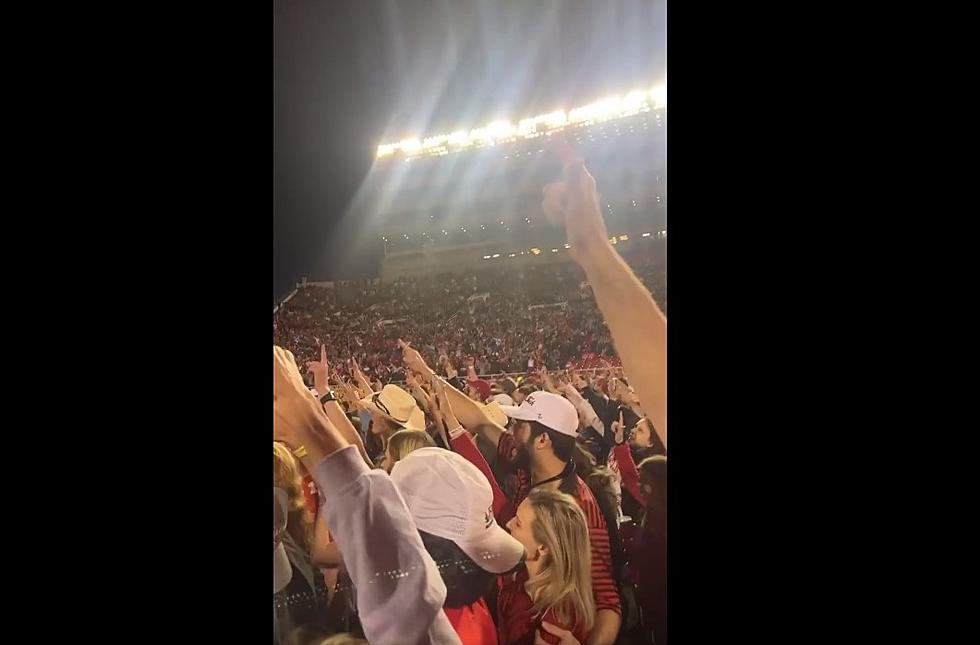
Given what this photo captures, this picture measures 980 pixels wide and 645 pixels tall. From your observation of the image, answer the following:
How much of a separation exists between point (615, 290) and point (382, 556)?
1.17 m

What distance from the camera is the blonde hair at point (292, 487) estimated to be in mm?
2549

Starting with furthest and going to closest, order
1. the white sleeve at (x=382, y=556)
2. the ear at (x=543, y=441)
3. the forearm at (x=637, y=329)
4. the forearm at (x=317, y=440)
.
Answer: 1. the forearm at (x=317, y=440)
2. the white sleeve at (x=382, y=556)
3. the ear at (x=543, y=441)
4. the forearm at (x=637, y=329)

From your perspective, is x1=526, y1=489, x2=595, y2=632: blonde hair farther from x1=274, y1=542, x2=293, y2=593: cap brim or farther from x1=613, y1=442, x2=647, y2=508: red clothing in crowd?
x1=274, y1=542, x2=293, y2=593: cap brim

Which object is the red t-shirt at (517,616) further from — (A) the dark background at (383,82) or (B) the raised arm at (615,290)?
(A) the dark background at (383,82)

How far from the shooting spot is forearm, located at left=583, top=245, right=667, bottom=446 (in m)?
2.19

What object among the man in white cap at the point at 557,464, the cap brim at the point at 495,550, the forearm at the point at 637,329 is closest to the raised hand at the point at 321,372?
the man in white cap at the point at 557,464

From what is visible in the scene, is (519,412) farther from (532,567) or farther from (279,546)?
(279,546)

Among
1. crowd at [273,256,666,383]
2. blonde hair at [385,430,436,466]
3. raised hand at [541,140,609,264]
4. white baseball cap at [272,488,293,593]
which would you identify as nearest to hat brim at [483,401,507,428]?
crowd at [273,256,666,383]

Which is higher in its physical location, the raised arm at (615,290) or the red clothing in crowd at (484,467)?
the raised arm at (615,290)

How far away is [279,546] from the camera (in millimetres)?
2566

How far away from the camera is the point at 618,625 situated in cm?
224

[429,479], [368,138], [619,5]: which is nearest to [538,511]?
[429,479]

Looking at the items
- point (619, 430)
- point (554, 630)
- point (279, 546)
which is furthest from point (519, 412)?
point (279, 546)
